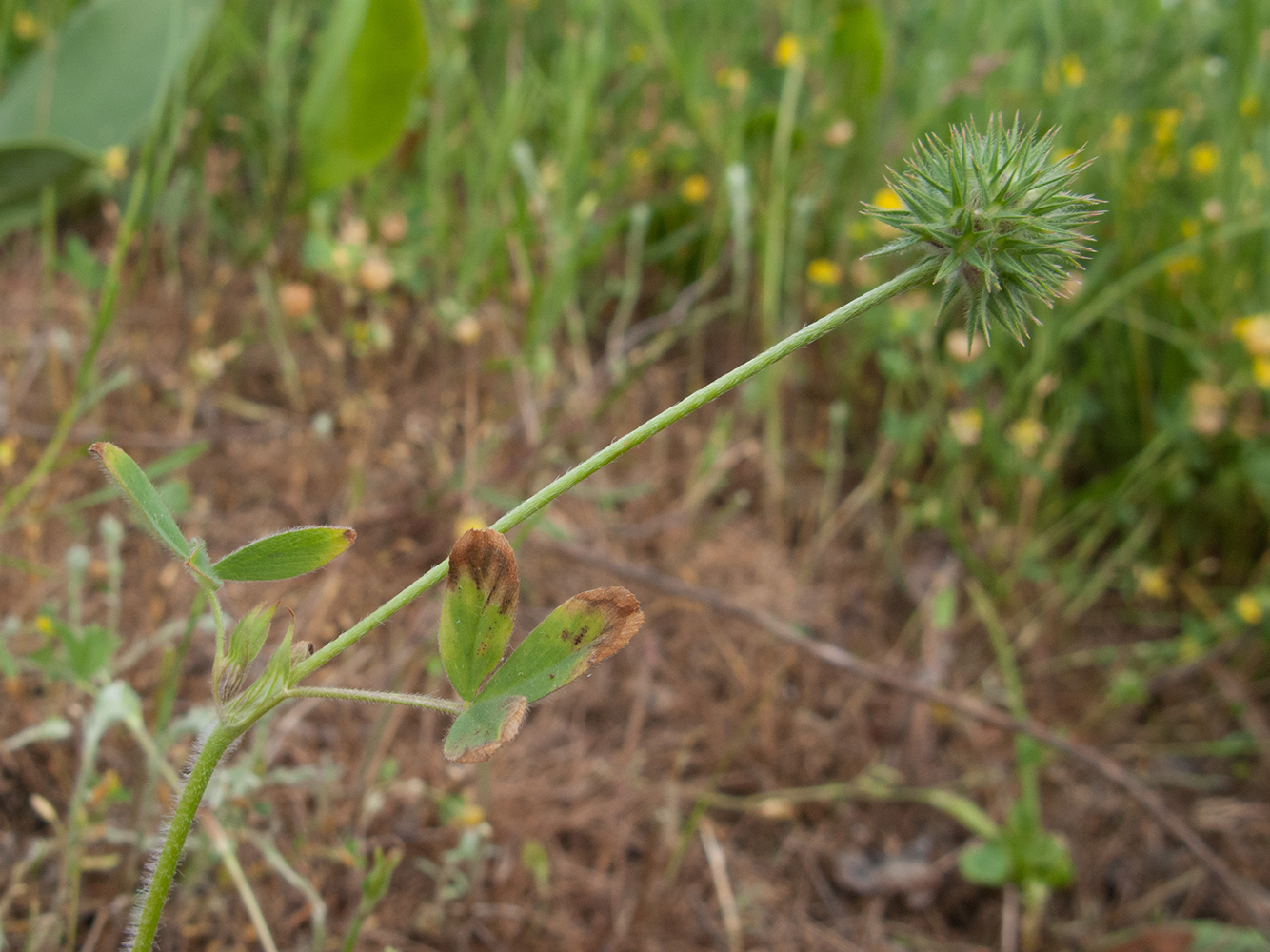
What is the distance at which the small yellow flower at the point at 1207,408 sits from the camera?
5.17 feet

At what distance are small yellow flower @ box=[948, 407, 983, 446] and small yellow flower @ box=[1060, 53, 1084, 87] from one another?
0.83 m

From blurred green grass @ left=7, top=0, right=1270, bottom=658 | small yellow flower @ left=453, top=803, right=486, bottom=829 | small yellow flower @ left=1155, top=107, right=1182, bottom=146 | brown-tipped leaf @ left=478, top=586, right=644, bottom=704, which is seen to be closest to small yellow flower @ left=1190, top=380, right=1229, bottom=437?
blurred green grass @ left=7, top=0, right=1270, bottom=658

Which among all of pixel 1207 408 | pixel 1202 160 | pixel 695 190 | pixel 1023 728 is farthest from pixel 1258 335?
pixel 695 190

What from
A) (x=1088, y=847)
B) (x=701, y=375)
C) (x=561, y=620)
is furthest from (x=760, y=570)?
(x=561, y=620)

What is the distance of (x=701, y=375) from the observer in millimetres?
1796

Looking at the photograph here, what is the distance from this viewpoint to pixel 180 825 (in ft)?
1.56

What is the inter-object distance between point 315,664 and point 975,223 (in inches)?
14.4

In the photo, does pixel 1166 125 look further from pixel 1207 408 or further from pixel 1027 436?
pixel 1027 436

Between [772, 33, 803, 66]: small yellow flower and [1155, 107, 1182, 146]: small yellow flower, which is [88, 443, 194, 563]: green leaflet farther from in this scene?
[1155, 107, 1182, 146]: small yellow flower

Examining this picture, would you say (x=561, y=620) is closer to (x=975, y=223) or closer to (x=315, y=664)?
(x=315, y=664)

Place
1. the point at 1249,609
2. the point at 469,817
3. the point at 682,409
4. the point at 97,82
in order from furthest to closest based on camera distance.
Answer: the point at 97,82 < the point at 1249,609 < the point at 469,817 < the point at 682,409

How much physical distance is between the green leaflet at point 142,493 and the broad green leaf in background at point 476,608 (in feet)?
0.41

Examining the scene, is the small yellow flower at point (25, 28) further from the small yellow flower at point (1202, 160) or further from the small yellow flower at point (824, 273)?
the small yellow flower at point (1202, 160)

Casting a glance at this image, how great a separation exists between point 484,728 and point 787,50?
188 cm
